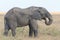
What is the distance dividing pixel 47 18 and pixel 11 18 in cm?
192

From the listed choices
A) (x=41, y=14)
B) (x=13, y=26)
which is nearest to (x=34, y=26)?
(x=41, y=14)

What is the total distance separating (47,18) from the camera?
14.1 m

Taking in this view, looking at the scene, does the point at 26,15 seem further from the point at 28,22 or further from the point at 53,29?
the point at 53,29

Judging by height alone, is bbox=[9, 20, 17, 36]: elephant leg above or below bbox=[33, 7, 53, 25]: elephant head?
below

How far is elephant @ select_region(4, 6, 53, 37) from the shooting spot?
12.9 m

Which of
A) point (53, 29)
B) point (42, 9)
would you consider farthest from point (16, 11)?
point (53, 29)

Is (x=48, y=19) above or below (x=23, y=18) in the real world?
below

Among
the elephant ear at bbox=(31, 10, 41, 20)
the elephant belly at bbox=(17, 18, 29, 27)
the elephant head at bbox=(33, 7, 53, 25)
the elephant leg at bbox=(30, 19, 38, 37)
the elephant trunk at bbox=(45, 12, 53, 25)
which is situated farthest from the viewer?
the elephant trunk at bbox=(45, 12, 53, 25)

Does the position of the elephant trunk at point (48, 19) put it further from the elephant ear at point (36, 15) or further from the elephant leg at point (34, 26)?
the elephant leg at point (34, 26)

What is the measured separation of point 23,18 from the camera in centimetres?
1320

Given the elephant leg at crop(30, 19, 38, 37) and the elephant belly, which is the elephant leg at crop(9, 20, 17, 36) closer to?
the elephant belly

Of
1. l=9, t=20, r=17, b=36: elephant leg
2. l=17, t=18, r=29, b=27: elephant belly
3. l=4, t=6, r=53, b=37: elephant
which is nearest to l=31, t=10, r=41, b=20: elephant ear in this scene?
l=4, t=6, r=53, b=37: elephant

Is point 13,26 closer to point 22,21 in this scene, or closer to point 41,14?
point 22,21

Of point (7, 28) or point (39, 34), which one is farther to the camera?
point (39, 34)
